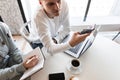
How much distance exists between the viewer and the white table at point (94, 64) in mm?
889

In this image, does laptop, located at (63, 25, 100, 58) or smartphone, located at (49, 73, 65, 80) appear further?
laptop, located at (63, 25, 100, 58)

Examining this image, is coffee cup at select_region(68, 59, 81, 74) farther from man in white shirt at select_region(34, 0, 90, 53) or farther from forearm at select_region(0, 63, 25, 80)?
forearm at select_region(0, 63, 25, 80)

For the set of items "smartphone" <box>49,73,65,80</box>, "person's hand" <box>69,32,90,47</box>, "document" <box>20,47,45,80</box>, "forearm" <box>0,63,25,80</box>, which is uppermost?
"person's hand" <box>69,32,90,47</box>

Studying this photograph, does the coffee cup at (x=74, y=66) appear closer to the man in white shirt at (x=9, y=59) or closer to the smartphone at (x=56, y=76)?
the smartphone at (x=56, y=76)

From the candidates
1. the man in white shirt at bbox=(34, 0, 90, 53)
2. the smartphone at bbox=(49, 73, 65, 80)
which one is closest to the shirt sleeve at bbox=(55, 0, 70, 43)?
the man in white shirt at bbox=(34, 0, 90, 53)

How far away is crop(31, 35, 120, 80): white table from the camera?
89 cm

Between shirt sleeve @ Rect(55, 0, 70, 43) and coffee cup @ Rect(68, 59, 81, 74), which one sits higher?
shirt sleeve @ Rect(55, 0, 70, 43)

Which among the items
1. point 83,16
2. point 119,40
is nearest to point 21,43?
point 83,16

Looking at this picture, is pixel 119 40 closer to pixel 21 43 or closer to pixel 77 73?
pixel 77 73

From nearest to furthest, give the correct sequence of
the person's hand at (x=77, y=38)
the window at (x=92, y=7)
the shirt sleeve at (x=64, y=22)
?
the person's hand at (x=77, y=38) < the shirt sleeve at (x=64, y=22) < the window at (x=92, y=7)

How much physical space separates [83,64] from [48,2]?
492 millimetres

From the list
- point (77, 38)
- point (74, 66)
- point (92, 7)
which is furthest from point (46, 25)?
point (92, 7)

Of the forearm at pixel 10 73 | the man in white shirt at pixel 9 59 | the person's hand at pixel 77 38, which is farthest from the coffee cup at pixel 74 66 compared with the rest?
the forearm at pixel 10 73

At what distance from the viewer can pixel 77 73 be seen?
0.89m
